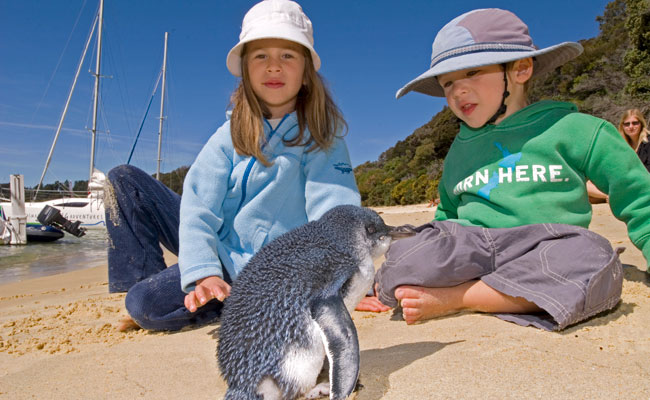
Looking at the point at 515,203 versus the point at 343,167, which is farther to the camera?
the point at 343,167

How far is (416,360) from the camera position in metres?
1.82

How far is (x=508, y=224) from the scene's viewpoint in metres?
2.67

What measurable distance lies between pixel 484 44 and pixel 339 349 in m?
2.18

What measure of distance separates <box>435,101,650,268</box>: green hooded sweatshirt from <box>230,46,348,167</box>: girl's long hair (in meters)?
1.10

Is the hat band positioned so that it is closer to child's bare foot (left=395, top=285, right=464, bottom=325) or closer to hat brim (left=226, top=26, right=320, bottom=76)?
hat brim (left=226, top=26, right=320, bottom=76)

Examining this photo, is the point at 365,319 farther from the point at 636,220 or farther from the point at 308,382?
the point at 636,220

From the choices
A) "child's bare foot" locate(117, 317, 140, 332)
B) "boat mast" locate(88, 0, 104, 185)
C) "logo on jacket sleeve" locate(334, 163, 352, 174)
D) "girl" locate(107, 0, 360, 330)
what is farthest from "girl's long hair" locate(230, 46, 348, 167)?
"boat mast" locate(88, 0, 104, 185)

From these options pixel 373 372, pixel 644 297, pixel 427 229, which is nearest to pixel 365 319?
pixel 427 229

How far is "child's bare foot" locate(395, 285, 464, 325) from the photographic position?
2447 mm

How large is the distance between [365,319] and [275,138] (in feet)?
4.26

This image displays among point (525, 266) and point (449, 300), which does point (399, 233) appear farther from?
point (525, 266)

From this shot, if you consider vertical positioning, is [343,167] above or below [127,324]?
above

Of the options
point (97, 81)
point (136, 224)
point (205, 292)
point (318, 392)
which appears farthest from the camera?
point (97, 81)

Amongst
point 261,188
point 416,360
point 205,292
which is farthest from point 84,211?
point 416,360
